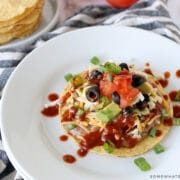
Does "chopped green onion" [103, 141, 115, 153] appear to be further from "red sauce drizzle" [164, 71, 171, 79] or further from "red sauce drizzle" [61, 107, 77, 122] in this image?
"red sauce drizzle" [164, 71, 171, 79]

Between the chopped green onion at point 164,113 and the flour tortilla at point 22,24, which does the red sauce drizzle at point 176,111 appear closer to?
the chopped green onion at point 164,113

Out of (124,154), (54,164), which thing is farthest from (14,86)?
(124,154)

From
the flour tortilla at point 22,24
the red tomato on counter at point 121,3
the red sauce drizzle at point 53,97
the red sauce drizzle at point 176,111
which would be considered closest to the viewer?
the red sauce drizzle at point 176,111

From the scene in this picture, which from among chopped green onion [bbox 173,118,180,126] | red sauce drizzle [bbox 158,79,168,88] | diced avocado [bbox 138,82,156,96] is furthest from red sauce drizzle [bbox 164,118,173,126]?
Answer: red sauce drizzle [bbox 158,79,168,88]

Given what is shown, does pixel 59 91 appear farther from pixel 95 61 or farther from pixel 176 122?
pixel 176 122

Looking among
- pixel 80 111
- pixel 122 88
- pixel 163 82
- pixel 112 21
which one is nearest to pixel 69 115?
pixel 80 111

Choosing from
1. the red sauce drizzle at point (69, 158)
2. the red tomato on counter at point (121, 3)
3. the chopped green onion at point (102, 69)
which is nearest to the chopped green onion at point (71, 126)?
the red sauce drizzle at point (69, 158)

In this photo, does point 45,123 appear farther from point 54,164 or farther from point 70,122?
point 54,164
